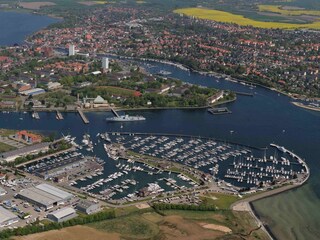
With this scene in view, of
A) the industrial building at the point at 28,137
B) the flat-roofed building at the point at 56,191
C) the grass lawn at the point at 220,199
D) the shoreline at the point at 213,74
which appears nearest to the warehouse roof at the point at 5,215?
the flat-roofed building at the point at 56,191

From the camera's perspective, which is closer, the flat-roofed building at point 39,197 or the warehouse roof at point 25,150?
the flat-roofed building at point 39,197

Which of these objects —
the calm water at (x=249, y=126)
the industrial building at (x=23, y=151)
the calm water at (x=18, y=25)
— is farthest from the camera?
the calm water at (x=18, y=25)

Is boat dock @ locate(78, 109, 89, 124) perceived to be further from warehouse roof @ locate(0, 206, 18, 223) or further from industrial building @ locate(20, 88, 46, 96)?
warehouse roof @ locate(0, 206, 18, 223)

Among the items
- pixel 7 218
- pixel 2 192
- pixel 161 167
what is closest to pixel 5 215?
pixel 7 218

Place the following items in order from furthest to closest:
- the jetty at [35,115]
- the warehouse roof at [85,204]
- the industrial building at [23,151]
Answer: the jetty at [35,115]
the industrial building at [23,151]
the warehouse roof at [85,204]

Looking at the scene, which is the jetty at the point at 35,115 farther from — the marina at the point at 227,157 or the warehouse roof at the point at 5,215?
the warehouse roof at the point at 5,215

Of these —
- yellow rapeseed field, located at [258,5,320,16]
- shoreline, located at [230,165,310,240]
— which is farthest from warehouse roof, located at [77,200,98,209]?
yellow rapeseed field, located at [258,5,320,16]

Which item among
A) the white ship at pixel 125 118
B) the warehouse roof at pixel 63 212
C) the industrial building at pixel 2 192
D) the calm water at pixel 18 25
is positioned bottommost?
the calm water at pixel 18 25
